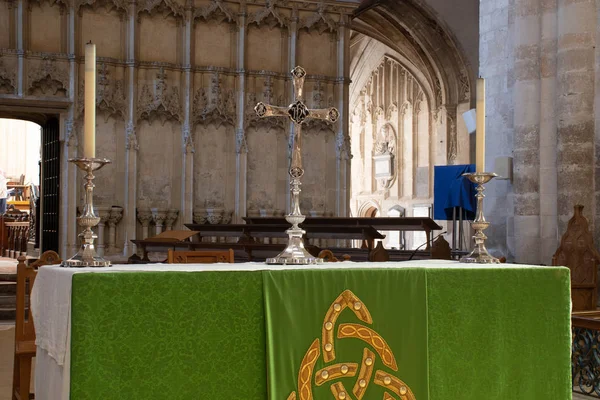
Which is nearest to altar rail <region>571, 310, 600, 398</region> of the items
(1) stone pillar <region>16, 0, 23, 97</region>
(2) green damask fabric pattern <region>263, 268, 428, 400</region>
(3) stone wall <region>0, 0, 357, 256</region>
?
(2) green damask fabric pattern <region>263, 268, 428, 400</region>

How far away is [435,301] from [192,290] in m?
0.99

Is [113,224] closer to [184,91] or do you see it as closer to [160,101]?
[160,101]

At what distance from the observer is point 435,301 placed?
3293mm

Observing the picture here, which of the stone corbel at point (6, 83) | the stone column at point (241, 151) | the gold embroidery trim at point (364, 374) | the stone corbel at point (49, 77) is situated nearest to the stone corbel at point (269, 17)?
the stone column at point (241, 151)

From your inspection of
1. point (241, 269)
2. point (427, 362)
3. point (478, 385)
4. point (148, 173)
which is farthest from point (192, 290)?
point (148, 173)

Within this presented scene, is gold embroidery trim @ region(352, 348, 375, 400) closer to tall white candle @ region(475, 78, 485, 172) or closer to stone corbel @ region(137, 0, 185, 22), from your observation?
tall white candle @ region(475, 78, 485, 172)

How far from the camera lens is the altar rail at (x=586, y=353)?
195 inches

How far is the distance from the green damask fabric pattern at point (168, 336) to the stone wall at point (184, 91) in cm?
1064

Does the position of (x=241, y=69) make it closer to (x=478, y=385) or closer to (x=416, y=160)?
(x=416, y=160)

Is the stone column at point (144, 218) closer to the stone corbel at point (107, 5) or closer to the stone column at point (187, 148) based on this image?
the stone column at point (187, 148)

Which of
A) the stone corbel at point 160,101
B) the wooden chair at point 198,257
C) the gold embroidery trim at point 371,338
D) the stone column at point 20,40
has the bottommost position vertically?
the gold embroidery trim at point 371,338

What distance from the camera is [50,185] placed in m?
14.0

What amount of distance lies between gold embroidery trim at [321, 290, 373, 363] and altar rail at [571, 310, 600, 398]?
7.52 feet

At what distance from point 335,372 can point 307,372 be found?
114mm
